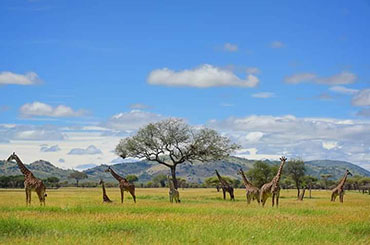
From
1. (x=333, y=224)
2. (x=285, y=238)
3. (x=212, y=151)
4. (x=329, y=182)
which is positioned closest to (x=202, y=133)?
(x=212, y=151)

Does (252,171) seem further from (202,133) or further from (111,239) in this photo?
(111,239)

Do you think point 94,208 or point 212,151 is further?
point 212,151

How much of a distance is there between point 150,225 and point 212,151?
33.6 meters

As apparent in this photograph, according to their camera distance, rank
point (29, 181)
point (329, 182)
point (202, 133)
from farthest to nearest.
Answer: point (329, 182), point (202, 133), point (29, 181)

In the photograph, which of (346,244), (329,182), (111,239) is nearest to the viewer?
(111,239)

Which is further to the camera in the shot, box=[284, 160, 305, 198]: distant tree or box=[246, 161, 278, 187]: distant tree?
box=[284, 160, 305, 198]: distant tree

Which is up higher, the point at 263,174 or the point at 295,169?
the point at 295,169

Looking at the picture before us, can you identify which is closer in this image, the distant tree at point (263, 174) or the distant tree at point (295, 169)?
the distant tree at point (263, 174)

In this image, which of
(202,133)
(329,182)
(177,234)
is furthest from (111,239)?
(329,182)

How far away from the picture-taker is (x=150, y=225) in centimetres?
1916

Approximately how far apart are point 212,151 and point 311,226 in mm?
32308

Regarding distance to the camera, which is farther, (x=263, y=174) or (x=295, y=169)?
(x=295, y=169)

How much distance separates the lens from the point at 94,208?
27672mm

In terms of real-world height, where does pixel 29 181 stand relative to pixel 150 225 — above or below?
above
